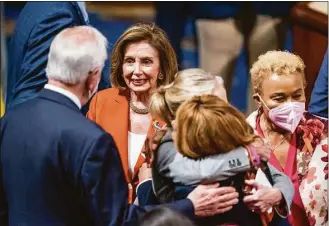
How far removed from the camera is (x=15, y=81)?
2016 millimetres

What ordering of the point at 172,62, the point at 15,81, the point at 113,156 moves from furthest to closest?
the point at 15,81 → the point at 172,62 → the point at 113,156

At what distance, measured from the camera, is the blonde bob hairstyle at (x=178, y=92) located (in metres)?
1.75

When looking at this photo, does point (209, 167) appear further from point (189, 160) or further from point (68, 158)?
point (68, 158)

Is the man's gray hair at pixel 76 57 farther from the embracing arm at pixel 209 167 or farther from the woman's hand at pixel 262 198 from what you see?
the woman's hand at pixel 262 198

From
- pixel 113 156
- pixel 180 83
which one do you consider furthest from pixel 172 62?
pixel 113 156

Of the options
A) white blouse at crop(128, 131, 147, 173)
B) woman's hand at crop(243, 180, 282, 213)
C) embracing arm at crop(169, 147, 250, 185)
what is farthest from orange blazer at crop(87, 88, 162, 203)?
woman's hand at crop(243, 180, 282, 213)

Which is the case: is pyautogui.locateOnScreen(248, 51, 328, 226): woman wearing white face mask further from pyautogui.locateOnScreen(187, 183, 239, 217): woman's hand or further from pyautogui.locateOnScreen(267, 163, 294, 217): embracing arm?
pyautogui.locateOnScreen(187, 183, 239, 217): woman's hand

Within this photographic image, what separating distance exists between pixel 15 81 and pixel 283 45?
0.57m

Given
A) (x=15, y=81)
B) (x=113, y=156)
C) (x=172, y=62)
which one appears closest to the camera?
(x=113, y=156)

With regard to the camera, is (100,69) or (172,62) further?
(172,62)

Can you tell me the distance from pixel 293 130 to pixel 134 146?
12.2 inches

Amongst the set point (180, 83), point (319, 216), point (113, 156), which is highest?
point (180, 83)

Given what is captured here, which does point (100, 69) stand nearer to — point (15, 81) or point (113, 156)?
point (113, 156)

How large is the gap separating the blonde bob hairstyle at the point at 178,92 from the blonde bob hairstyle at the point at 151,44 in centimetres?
6
